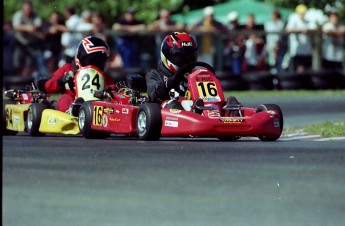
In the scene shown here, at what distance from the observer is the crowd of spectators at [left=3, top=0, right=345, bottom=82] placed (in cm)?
2112

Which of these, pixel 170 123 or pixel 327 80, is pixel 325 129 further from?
pixel 327 80

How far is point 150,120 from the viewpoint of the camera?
11.2m

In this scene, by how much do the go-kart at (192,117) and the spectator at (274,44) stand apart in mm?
10564

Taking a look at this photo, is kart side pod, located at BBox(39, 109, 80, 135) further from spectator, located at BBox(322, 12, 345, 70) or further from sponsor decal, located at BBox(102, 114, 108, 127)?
spectator, located at BBox(322, 12, 345, 70)

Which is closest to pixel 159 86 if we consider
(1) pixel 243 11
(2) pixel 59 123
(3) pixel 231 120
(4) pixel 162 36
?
(3) pixel 231 120

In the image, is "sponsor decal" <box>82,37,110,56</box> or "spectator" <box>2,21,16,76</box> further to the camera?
Answer: "spectator" <box>2,21,16,76</box>

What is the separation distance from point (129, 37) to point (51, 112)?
30.0 ft

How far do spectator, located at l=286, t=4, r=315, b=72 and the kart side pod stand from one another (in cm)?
1030

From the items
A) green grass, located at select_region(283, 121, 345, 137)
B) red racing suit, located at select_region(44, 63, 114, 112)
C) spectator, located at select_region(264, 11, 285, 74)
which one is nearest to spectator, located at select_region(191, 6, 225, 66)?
spectator, located at select_region(264, 11, 285, 74)

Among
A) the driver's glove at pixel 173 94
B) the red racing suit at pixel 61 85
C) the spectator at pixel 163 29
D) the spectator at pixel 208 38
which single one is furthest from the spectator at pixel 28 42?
the driver's glove at pixel 173 94

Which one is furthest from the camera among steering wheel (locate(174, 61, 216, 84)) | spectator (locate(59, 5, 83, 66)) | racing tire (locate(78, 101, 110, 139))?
spectator (locate(59, 5, 83, 66))

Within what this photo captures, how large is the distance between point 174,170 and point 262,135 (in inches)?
108

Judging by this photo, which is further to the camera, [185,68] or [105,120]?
[105,120]

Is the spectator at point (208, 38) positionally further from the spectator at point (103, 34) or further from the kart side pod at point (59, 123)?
the kart side pod at point (59, 123)
